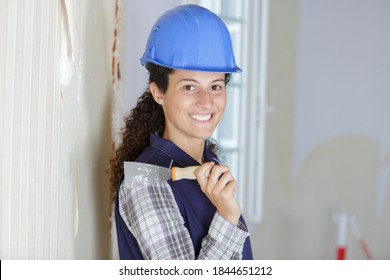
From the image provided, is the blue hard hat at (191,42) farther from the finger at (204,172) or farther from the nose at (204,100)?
the finger at (204,172)

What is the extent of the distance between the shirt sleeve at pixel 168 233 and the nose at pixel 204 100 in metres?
0.17

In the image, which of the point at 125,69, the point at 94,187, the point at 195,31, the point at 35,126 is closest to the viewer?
the point at 35,126

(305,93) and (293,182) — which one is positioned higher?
(305,93)

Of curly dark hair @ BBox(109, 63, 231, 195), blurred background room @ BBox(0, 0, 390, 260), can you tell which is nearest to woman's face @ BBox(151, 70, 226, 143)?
curly dark hair @ BBox(109, 63, 231, 195)

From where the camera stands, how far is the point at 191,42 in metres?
0.97

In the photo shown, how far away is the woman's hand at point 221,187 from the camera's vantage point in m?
0.89

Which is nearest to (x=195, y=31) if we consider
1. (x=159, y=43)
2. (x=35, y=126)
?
(x=159, y=43)

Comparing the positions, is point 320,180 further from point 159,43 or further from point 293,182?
point 159,43

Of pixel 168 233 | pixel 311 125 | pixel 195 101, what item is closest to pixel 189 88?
pixel 195 101

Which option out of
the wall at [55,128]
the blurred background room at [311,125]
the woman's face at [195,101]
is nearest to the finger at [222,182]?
the woman's face at [195,101]

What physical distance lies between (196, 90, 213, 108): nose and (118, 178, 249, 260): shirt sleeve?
17 cm

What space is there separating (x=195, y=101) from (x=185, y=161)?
12 centimetres

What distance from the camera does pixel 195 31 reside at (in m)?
0.97

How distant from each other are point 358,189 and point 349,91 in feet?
1.51
